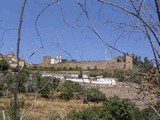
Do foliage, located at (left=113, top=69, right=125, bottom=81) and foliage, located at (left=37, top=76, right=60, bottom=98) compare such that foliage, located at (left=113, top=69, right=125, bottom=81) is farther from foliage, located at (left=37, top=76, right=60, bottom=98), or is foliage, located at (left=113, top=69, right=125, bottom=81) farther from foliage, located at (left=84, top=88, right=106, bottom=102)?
foliage, located at (left=37, top=76, right=60, bottom=98)

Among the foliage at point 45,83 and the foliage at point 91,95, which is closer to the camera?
the foliage at point 45,83

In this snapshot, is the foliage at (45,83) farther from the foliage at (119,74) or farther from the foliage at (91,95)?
the foliage at (119,74)

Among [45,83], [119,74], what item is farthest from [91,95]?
[45,83]

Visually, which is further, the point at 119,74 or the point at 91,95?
the point at 91,95

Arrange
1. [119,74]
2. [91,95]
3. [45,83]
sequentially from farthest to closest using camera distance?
[91,95], [119,74], [45,83]

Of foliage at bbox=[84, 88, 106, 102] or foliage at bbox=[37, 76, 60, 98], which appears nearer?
foliage at bbox=[37, 76, 60, 98]

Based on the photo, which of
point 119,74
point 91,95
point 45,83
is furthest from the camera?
point 91,95

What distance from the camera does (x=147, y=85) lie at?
1.87m

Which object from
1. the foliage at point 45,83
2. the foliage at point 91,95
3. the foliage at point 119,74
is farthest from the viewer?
the foliage at point 91,95

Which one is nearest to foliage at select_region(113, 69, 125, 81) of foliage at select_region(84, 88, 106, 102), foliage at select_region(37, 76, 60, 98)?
foliage at select_region(84, 88, 106, 102)

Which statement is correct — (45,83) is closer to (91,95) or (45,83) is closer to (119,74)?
(119,74)

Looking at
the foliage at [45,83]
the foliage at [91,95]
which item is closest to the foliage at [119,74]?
the foliage at [91,95]

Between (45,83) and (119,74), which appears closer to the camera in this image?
(45,83)

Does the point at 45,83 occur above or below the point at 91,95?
above
